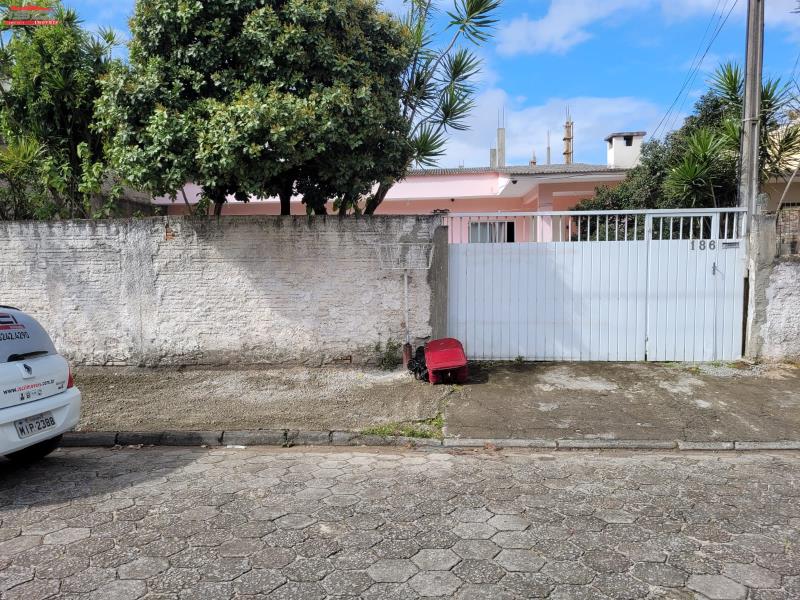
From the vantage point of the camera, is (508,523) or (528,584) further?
(508,523)

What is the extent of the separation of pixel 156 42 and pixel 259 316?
3.62m

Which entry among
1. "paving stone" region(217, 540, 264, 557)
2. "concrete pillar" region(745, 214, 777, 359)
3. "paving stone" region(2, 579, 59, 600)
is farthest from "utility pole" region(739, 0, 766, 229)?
"paving stone" region(2, 579, 59, 600)

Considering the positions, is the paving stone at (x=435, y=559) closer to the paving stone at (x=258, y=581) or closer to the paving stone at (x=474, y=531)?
the paving stone at (x=474, y=531)

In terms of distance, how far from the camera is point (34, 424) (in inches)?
171

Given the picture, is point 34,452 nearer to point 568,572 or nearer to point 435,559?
point 435,559

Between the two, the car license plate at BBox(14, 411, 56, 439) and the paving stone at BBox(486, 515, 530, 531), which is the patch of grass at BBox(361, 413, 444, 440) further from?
the car license plate at BBox(14, 411, 56, 439)

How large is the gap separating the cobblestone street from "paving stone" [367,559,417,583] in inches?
0.4

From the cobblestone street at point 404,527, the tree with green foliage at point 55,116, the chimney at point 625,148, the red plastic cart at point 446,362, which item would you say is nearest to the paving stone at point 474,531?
the cobblestone street at point 404,527

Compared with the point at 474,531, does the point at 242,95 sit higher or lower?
higher

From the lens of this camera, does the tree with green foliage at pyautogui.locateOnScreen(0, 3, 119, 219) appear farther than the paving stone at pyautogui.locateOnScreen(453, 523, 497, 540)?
Yes

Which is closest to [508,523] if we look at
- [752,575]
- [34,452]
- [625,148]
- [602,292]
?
[752,575]

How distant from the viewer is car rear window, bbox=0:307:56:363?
4.33m

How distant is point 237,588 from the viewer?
115 inches

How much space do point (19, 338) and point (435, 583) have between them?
152 inches
